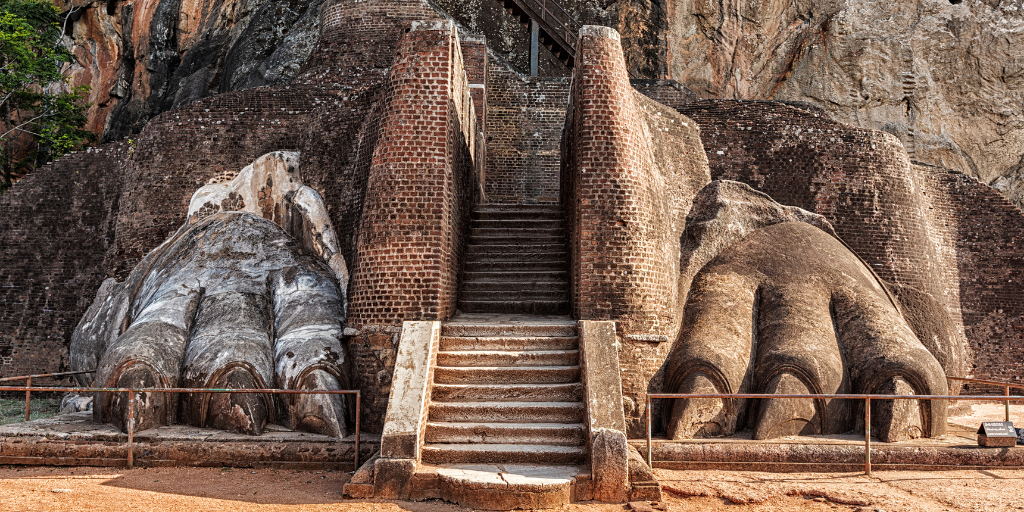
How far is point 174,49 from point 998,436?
23.1 meters

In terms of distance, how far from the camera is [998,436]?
8.15 m

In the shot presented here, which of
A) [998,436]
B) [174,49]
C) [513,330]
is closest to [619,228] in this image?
[513,330]

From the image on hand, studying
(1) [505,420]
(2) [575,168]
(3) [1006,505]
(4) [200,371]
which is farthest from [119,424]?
(3) [1006,505]

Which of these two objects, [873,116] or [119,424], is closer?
[119,424]

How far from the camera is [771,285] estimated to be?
401 inches

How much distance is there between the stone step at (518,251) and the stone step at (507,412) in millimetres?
3388

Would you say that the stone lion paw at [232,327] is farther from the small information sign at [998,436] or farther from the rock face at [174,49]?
the rock face at [174,49]

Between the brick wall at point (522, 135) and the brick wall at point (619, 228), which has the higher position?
the brick wall at point (522, 135)

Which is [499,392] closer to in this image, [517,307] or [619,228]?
[517,307]

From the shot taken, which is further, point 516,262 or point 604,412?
point 516,262

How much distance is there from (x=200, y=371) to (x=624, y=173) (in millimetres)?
5399

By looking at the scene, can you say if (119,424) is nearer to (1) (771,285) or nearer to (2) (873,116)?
(1) (771,285)

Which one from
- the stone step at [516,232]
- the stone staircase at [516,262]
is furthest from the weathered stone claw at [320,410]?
the stone step at [516,232]

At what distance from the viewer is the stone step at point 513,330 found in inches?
345
